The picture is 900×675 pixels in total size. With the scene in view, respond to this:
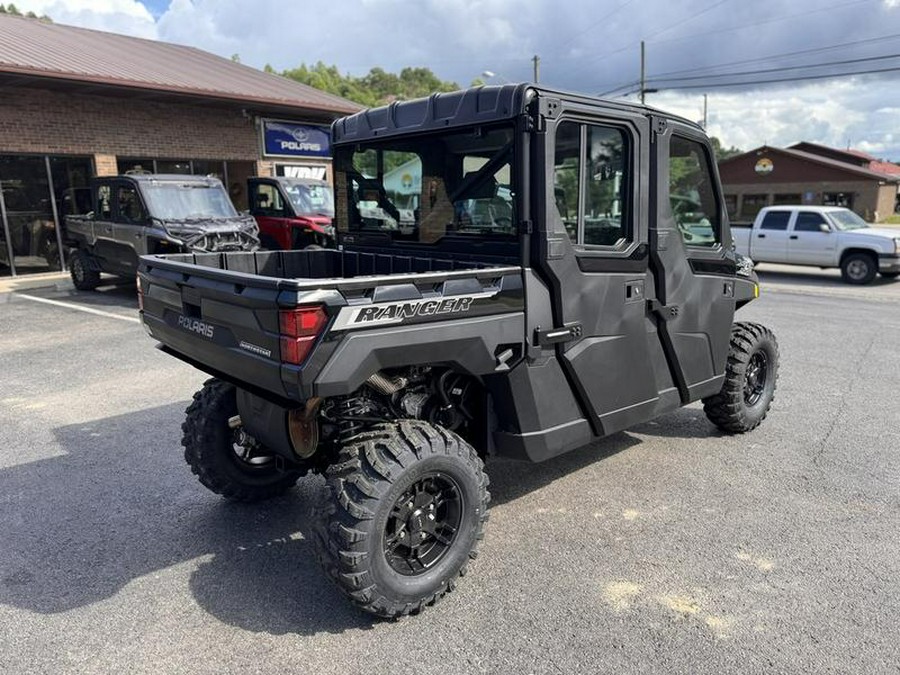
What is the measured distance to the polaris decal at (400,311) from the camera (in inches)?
107

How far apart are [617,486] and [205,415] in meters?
2.59

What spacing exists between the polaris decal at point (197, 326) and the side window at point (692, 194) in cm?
270

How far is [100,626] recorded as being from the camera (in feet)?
9.78

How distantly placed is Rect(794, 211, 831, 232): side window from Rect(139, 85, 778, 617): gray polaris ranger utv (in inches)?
506

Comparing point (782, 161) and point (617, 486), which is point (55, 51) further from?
point (782, 161)

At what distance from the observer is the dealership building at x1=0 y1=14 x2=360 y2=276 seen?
46.2ft

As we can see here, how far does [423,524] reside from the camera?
3.20m

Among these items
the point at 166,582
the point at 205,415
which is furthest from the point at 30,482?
the point at 166,582

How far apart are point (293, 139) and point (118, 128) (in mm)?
4953

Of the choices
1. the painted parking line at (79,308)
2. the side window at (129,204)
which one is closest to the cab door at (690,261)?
the painted parking line at (79,308)

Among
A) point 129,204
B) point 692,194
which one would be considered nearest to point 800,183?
point 129,204

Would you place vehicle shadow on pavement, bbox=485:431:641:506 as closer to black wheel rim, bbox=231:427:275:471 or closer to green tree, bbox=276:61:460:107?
black wheel rim, bbox=231:427:275:471

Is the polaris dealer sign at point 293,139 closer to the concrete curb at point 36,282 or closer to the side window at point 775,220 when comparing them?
the concrete curb at point 36,282

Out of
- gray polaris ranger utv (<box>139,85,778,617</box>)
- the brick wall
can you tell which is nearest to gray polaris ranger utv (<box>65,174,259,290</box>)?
the brick wall
